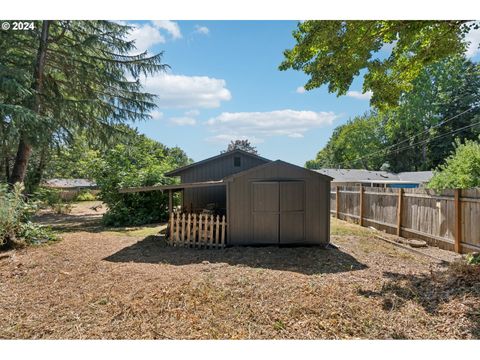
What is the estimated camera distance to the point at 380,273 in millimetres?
5332

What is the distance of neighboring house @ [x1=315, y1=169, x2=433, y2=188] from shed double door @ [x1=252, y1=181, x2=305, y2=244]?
1844cm

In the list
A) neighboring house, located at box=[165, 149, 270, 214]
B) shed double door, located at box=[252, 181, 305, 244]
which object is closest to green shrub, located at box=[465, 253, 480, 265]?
shed double door, located at box=[252, 181, 305, 244]

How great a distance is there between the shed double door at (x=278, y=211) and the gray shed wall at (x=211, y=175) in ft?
10.0

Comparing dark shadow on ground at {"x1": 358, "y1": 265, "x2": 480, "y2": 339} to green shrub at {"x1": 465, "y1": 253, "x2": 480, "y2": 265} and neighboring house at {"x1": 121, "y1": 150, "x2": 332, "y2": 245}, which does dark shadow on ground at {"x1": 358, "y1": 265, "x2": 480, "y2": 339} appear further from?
neighboring house at {"x1": 121, "y1": 150, "x2": 332, "y2": 245}

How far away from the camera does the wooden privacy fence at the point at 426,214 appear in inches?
265

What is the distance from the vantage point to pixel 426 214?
8.14 m

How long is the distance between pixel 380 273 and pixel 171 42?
5584mm

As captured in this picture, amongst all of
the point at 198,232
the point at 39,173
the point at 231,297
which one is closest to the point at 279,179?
the point at 198,232

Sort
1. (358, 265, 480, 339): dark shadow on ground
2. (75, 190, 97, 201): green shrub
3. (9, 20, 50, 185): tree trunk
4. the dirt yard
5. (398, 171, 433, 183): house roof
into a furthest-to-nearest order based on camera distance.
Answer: (75, 190, 97, 201): green shrub, (398, 171, 433, 183): house roof, (9, 20, 50, 185): tree trunk, (358, 265, 480, 339): dark shadow on ground, the dirt yard

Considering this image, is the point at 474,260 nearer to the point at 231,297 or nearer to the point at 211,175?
the point at 231,297

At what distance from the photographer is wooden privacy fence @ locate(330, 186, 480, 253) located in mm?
6723

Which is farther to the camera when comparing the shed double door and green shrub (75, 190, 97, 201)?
green shrub (75, 190, 97, 201)
